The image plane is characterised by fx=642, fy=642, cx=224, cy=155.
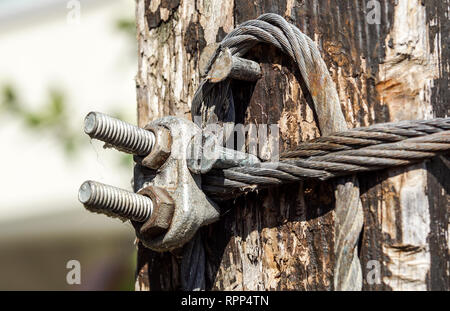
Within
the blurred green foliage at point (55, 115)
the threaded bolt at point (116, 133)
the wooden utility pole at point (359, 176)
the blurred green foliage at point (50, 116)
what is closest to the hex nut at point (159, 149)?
the threaded bolt at point (116, 133)

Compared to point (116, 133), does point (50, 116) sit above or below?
above

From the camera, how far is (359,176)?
1.25 meters

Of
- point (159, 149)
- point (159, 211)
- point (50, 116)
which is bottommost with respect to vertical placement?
point (159, 211)

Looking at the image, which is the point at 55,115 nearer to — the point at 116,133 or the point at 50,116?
the point at 50,116

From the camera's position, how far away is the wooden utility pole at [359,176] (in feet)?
3.90

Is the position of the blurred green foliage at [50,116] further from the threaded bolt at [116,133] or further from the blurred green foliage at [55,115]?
the threaded bolt at [116,133]

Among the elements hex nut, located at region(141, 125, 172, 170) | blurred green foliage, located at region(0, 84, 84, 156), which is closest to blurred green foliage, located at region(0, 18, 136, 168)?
blurred green foliage, located at region(0, 84, 84, 156)

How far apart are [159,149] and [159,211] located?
14 cm

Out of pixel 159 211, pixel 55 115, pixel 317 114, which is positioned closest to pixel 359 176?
pixel 317 114

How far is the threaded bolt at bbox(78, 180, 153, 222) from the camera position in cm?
129

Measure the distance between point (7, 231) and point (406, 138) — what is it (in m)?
6.03

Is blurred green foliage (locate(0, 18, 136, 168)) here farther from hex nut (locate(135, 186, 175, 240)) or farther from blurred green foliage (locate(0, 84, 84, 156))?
hex nut (locate(135, 186, 175, 240))

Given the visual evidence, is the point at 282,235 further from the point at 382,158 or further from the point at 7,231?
the point at 7,231
